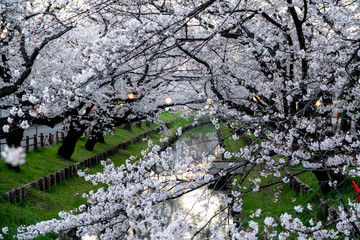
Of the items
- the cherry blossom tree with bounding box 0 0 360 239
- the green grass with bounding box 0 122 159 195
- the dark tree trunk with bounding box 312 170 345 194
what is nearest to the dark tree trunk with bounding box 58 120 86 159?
the green grass with bounding box 0 122 159 195

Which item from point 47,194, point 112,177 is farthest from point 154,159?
point 47,194

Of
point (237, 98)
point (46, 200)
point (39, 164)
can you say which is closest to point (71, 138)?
point (39, 164)

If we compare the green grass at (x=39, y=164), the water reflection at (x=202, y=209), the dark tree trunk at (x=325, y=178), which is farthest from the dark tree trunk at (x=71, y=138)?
the dark tree trunk at (x=325, y=178)

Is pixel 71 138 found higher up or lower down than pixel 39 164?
higher up

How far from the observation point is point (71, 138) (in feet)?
50.0

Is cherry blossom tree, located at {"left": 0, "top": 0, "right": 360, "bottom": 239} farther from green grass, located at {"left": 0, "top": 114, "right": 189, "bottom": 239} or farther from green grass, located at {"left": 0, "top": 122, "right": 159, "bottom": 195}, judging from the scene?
green grass, located at {"left": 0, "top": 122, "right": 159, "bottom": 195}

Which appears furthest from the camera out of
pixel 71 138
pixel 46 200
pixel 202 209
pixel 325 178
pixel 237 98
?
pixel 71 138

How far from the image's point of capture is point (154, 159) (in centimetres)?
514

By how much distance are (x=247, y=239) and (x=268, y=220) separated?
274 millimetres

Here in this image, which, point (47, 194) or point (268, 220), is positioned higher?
point (268, 220)

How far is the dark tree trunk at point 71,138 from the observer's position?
14.6m

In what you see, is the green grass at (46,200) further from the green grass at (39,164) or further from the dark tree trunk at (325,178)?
the dark tree trunk at (325,178)

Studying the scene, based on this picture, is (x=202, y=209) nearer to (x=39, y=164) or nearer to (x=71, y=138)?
(x=39, y=164)

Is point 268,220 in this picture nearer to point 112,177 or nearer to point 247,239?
point 247,239
